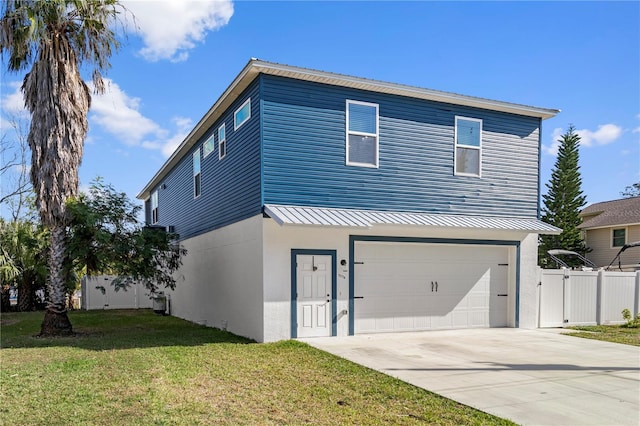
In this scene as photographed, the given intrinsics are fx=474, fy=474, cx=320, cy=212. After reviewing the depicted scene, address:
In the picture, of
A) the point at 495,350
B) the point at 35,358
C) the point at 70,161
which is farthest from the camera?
the point at 70,161

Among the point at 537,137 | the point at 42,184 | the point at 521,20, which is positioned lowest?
the point at 42,184

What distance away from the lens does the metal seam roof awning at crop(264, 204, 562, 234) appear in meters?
9.56

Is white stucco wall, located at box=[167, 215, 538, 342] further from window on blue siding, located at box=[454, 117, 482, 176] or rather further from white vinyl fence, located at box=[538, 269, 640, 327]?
window on blue siding, located at box=[454, 117, 482, 176]

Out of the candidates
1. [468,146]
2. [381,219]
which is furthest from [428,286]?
[468,146]

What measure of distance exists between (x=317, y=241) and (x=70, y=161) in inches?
Answer: 257

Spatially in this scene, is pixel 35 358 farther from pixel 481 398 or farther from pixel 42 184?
pixel 481 398

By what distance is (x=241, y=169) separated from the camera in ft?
37.2

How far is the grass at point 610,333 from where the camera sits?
10.9 metres

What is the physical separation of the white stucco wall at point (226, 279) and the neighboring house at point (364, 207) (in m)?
0.07

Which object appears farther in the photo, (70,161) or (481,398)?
(70,161)

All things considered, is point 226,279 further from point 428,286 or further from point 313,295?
point 428,286

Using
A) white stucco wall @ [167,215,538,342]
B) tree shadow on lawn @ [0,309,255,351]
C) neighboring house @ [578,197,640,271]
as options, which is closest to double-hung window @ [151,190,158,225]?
tree shadow on lawn @ [0,309,255,351]

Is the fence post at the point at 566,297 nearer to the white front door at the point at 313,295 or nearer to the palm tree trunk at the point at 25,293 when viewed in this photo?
the white front door at the point at 313,295

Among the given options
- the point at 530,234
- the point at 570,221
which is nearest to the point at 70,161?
the point at 530,234
